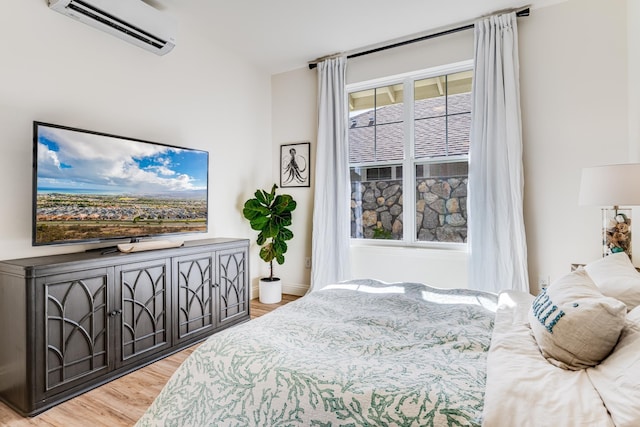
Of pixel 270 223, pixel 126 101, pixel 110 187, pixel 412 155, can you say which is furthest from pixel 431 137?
pixel 110 187

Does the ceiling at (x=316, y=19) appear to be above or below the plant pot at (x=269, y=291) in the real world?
above

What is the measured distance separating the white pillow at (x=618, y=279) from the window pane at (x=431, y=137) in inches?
83.1

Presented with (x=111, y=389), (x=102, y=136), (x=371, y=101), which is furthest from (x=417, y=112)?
(x=111, y=389)

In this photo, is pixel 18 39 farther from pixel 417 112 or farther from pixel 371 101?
pixel 417 112

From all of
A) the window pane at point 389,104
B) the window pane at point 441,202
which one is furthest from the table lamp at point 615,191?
the window pane at point 389,104

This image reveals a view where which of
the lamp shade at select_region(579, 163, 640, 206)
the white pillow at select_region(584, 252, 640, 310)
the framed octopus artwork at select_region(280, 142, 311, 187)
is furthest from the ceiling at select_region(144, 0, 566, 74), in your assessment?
the white pillow at select_region(584, 252, 640, 310)

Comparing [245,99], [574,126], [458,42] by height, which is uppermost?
[458,42]

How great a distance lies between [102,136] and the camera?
2.47 metres

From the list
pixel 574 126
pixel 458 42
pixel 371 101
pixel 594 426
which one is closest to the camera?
pixel 594 426

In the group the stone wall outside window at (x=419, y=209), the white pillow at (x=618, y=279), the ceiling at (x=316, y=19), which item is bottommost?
the white pillow at (x=618, y=279)

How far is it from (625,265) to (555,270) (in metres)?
1.64

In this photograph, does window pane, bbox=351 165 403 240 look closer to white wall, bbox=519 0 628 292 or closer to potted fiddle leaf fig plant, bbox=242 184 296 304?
potted fiddle leaf fig plant, bbox=242 184 296 304

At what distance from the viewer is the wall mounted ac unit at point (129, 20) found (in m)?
2.38

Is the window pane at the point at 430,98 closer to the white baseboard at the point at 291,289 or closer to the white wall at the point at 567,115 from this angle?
the white wall at the point at 567,115
